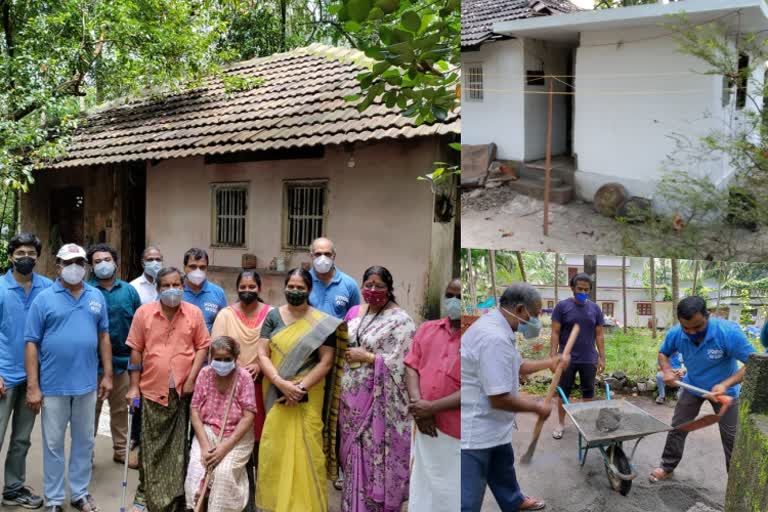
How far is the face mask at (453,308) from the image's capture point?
5.25ft

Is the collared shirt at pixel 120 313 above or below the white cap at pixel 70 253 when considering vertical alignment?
below

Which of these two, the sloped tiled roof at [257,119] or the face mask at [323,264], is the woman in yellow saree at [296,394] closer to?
the face mask at [323,264]

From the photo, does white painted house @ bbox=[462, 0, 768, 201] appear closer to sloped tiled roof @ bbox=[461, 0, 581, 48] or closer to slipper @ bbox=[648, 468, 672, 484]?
sloped tiled roof @ bbox=[461, 0, 581, 48]

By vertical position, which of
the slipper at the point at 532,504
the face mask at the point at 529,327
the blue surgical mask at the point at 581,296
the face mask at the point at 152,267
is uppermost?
the blue surgical mask at the point at 581,296

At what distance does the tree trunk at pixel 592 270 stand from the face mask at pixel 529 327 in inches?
4.5

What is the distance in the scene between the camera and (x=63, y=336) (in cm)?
257

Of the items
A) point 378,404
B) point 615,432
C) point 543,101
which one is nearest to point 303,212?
point 378,404

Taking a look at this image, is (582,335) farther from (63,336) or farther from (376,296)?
(63,336)

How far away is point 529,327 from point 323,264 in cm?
127

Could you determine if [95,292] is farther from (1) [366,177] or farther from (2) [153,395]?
(1) [366,177]

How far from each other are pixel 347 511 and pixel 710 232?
1.68 m

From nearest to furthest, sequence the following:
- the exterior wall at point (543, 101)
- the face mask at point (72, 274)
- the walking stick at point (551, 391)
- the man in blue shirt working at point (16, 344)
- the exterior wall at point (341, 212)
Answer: the exterior wall at point (543, 101)
the walking stick at point (551, 391)
the exterior wall at point (341, 212)
the face mask at point (72, 274)
the man in blue shirt working at point (16, 344)

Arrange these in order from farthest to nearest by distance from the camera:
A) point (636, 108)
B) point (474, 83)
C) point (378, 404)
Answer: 1. point (378, 404)
2. point (474, 83)
3. point (636, 108)

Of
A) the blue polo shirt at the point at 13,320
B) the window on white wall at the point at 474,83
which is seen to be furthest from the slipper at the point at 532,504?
the blue polo shirt at the point at 13,320
